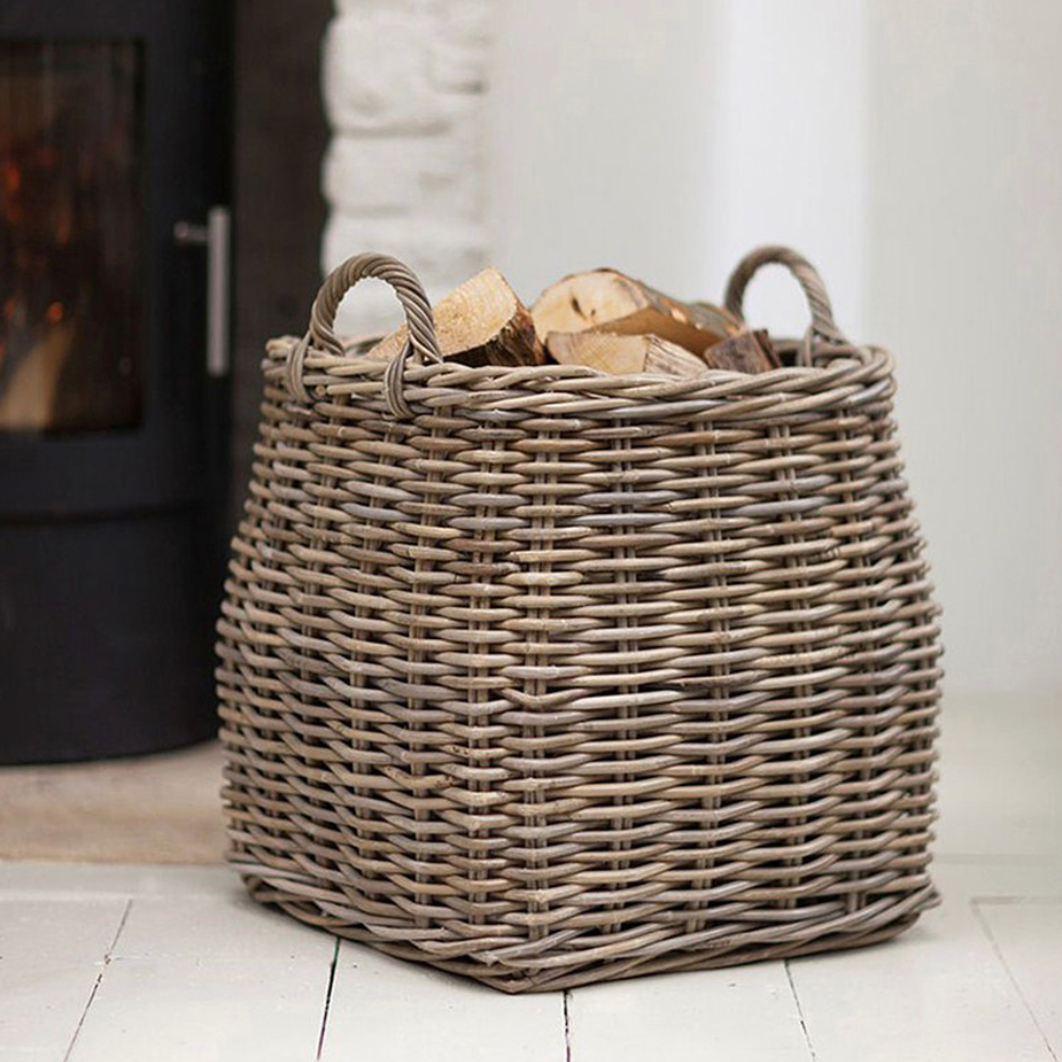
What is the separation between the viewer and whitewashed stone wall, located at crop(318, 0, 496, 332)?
7.76 ft

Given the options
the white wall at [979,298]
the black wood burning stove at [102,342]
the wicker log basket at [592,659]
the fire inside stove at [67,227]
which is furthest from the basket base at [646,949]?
the white wall at [979,298]

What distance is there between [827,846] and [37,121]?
125cm

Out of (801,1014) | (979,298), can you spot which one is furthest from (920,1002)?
(979,298)

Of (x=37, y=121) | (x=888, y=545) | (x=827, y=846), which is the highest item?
(x=37, y=121)

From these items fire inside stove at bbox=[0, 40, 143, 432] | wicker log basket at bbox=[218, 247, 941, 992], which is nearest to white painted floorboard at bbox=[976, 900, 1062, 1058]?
wicker log basket at bbox=[218, 247, 941, 992]

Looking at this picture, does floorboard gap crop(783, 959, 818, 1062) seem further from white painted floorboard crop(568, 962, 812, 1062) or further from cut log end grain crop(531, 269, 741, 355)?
cut log end grain crop(531, 269, 741, 355)

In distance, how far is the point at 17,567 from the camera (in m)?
2.22

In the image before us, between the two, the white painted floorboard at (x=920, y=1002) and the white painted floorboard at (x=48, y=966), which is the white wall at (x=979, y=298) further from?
the white painted floorboard at (x=48, y=966)

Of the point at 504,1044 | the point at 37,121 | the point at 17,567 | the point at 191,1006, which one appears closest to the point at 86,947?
the point at 191,1006

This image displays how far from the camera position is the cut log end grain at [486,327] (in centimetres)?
158

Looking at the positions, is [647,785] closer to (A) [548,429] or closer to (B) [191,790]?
(A) [548,429]

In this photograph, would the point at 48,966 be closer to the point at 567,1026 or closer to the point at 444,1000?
the point at 444,1000

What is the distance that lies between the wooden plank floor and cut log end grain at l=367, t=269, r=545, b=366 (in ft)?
1.64

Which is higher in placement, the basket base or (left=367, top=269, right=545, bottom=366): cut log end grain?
(left=367, top=269, right=545, bottom=366): cut log end grain
